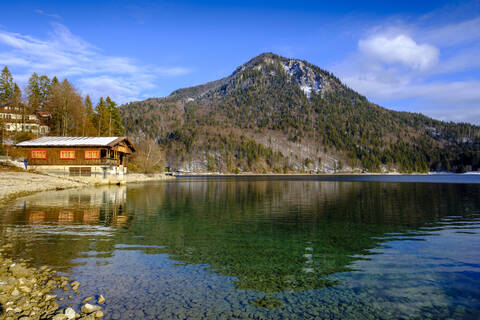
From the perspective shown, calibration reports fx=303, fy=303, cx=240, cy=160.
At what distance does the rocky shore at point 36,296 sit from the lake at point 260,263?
0.36 meters

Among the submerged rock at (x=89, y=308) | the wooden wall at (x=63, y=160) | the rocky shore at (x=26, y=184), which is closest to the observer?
the submerged rock at (x=89, y=308)

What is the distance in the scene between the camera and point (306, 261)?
1344 centimetres

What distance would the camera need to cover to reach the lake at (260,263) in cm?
895

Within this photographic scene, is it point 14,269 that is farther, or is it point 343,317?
point 14,269

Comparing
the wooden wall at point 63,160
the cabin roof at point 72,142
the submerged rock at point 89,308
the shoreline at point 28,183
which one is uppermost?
the cabin roof at point 72,142

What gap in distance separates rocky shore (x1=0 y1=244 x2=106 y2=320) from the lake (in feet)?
1.17

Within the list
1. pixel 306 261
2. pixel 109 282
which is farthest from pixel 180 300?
pixel 306 261

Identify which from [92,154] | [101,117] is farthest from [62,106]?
[92,154]

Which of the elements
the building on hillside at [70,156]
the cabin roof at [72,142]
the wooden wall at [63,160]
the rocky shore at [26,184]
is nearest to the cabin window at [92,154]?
the building on hillside at [70,156]

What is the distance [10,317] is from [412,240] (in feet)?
61.6

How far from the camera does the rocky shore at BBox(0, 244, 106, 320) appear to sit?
788cm

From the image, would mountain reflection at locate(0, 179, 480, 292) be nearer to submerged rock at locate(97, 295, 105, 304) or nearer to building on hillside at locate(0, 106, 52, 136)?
submerged rock at locate(97, 295, 105, 304)

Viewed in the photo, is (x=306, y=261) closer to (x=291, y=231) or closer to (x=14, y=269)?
(x=291, y=231)

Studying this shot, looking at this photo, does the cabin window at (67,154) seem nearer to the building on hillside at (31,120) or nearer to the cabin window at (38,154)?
the cabin window at (38,154)
